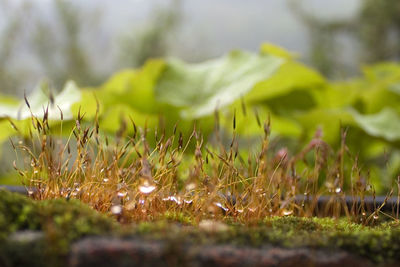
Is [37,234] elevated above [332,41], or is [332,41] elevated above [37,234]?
[332,41]

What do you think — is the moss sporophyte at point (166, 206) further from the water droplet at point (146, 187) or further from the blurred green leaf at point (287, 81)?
the blurred green leaf at point (287, 81)

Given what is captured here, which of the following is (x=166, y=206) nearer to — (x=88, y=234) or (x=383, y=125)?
(x=88, y=234)

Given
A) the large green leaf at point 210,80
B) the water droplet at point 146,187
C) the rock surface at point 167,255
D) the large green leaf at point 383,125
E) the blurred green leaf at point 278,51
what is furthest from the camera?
the blurred green leaf at point 278,51

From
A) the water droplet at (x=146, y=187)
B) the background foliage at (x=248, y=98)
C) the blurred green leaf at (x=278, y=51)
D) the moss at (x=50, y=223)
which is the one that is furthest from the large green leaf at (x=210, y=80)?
the moss at (x=50, y=223)

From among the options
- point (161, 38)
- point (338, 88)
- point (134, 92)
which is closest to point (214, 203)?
point (134, 92)

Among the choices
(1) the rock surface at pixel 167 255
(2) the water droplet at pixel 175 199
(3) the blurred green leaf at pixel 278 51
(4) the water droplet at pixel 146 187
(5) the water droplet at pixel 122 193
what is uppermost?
(3) the blurred green leaf at pixel 278 51

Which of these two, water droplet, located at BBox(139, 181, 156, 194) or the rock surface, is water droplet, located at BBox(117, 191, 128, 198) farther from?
the rock surface

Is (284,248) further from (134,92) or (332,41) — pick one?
(332,41)
